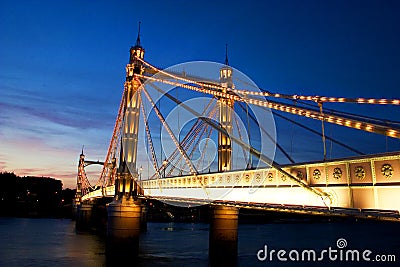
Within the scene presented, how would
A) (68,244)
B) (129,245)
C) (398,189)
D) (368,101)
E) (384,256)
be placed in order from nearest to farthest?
1. (398,189)
2. (368,101)
3. (129,245)
4. (384,256)
5. (68,244)

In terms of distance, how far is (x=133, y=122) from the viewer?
2544 centimetres

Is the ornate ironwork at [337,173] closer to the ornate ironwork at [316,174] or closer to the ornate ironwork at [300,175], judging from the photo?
the ornate ironwork at [316,174]

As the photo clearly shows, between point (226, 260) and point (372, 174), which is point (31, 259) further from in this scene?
point (372, 174)

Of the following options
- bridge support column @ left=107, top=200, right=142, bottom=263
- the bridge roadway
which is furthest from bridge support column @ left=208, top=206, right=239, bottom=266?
the bridge roadway

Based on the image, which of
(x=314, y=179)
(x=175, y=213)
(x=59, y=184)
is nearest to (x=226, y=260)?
(x=314, y=179)

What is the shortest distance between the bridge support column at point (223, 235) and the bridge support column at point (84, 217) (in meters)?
37.0

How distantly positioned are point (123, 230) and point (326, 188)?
1388cm

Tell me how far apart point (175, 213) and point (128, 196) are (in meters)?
79.8

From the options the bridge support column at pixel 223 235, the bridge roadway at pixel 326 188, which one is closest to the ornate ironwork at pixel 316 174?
the bridge roadway at pixel 326 188

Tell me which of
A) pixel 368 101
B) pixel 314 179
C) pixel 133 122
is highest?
pixel 133 122

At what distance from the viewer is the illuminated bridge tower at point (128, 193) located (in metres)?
22.1

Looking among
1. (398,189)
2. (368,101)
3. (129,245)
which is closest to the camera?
(398,189)

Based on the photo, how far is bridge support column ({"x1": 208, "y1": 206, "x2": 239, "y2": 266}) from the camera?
22.8 m

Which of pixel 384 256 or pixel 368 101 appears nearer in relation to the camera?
pixel 368 101
